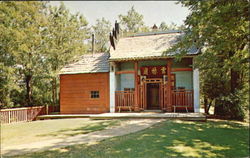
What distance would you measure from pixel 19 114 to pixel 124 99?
304 inches

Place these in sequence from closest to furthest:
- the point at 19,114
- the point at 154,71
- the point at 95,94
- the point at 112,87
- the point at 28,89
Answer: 1. the point at 154,71
2. the point at 112,87
3. the point at 19,114
4. the point at 95,94
5. the point at 28,89

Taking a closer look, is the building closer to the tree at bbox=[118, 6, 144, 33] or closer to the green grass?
the green grass

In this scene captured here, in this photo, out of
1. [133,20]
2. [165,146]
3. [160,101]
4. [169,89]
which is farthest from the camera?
[133,20]

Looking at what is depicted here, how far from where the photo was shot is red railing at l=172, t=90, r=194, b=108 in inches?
497

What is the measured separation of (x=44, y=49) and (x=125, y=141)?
41.7ft

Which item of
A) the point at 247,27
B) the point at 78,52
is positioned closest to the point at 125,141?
the point at 247,27

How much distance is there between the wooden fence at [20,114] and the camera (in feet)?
43.1

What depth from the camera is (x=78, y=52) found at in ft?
63.6

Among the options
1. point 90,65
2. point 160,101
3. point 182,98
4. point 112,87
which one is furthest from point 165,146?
point 90,65

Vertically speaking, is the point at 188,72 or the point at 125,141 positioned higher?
the point at 188,72

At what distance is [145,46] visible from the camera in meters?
15.0

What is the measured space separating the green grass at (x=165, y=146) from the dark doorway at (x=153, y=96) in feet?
23.0

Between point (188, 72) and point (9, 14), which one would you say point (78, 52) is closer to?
point (9, 14)

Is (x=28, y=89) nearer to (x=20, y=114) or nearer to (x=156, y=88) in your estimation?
(x=20, y=114)
